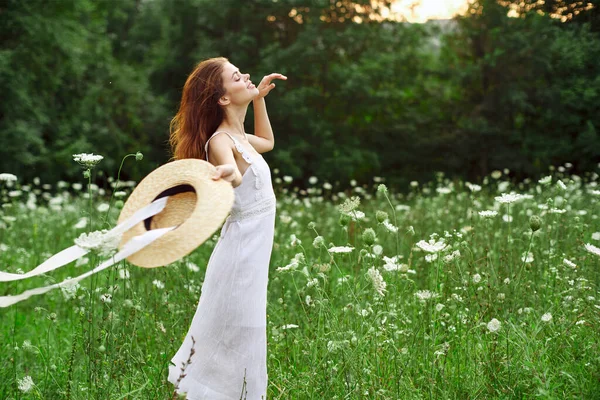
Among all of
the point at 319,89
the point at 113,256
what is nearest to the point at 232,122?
the point at 113,256

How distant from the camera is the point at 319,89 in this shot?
19.9 m

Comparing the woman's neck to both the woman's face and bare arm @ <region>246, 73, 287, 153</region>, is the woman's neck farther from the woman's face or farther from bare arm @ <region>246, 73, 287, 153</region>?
bare arm @ <region>246, 73, 287, 153</region>

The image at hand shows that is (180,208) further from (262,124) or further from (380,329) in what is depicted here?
(380,329)

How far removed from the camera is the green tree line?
56.2ft

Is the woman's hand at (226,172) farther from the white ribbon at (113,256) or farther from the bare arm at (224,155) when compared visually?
the white ribbon at (113,256)

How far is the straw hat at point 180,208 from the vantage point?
2055 millimetres

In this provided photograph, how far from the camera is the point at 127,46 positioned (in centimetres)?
2762

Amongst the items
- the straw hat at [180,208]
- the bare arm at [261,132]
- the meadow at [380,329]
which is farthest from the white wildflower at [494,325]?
the bare arm at [261,132]

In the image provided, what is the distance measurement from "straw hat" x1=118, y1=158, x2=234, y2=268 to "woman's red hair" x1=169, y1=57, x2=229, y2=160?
0.39m

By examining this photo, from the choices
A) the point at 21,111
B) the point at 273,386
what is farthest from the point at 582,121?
the point at 21,111

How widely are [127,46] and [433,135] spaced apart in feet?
49.6

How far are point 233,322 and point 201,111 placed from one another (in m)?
0.95

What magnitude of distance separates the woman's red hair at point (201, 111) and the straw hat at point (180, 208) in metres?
0.39

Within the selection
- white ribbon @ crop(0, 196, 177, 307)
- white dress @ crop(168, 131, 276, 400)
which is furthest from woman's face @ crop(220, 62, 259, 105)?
white ribbon @ crop(0, 196, 177, 307)
